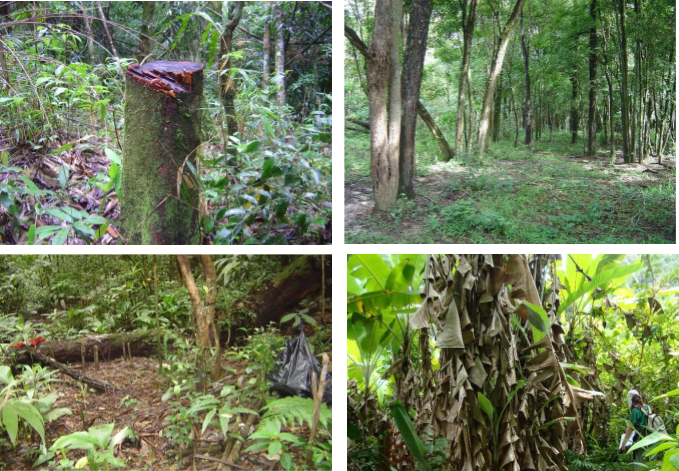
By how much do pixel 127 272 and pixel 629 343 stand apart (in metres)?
1.74

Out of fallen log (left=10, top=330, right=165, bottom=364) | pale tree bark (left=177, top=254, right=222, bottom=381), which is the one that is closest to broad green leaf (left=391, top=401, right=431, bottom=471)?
pale tree bark (left=177, top=254, right=222, bottom=381)

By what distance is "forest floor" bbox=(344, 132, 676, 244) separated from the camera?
6.59ft

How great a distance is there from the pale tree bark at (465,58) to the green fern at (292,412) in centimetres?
100

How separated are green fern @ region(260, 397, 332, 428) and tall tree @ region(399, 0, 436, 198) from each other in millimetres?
779

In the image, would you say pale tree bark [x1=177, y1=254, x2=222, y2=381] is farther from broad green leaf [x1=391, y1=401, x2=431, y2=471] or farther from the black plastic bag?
broad green leaf [x1=391, y1=401, x2=431, y2=471]

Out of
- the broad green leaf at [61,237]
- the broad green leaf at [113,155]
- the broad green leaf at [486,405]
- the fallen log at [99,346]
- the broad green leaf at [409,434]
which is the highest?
the broad green leaf at [113,155]

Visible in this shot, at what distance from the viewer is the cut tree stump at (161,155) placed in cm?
205

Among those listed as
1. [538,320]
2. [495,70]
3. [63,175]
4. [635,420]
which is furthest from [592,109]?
[63,175]

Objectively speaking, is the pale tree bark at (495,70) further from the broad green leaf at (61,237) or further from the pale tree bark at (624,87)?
the broad green leaf at (61,237)

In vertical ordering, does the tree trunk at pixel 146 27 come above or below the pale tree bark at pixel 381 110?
above

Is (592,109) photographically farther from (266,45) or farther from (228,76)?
(228,76)

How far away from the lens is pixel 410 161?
204 centimetres

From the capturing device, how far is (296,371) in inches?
80.5

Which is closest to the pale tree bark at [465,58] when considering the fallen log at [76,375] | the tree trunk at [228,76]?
A: the tree trunk at [228,76]
